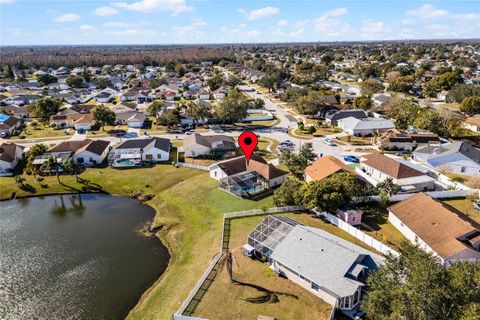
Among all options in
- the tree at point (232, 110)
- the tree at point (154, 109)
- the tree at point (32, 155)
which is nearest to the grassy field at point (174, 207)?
the tree at point (32, 155)

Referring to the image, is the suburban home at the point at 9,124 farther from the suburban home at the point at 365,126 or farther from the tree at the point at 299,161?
the suburban home at the point at 365,126

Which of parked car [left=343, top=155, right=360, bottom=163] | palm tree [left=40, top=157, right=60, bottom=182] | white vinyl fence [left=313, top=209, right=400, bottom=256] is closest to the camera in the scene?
white vinyl fence [left=313, top=209, right=400, bottom=256]

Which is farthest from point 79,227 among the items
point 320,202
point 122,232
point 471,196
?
point 471,196

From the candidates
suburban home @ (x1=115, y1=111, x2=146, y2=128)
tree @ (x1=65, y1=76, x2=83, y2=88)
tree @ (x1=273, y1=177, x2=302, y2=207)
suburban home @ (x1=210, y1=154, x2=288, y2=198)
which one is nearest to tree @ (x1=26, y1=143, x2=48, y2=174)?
suburban home @ (x1=115, y1=111, x2=146, y2=128)

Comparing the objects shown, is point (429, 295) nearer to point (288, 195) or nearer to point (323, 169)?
point (288, 195)

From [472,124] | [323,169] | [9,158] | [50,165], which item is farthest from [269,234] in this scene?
[472,124]

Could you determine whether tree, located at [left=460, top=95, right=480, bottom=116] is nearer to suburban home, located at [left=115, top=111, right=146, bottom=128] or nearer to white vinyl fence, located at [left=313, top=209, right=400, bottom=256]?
white vinyl fence, located at [left=313, top=209, right=400, bottom=256]
